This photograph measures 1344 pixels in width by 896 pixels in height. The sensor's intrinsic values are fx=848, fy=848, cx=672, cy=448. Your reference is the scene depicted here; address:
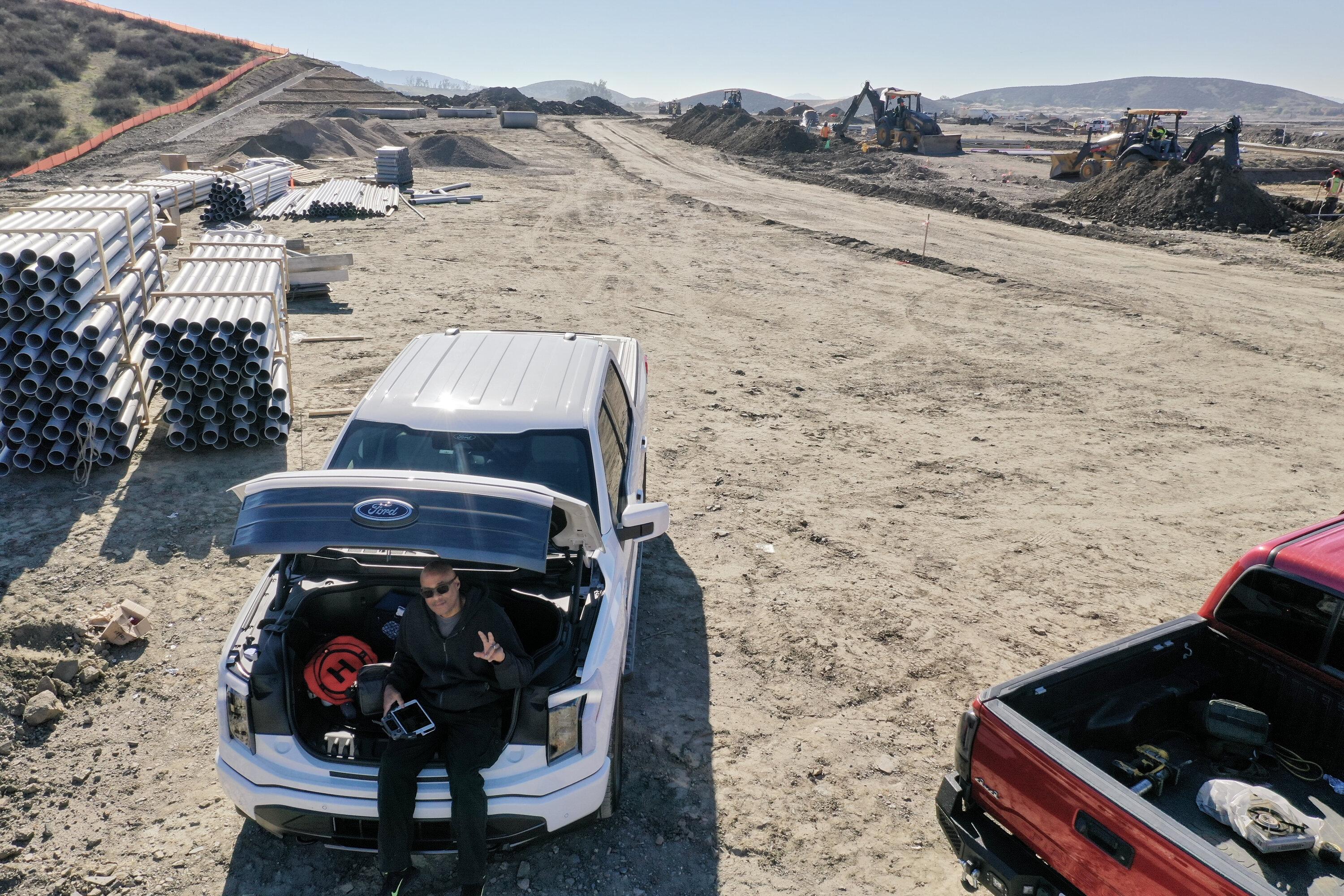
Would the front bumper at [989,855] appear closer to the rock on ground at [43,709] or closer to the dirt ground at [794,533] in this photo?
the dirt ground at [794,533]

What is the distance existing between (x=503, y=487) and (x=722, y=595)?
3233 millimetres

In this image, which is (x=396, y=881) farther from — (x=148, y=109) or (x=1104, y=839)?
(x=148, y=109)

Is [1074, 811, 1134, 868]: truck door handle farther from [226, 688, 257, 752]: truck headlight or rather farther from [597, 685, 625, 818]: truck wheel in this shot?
[226, 688, 257, 752]: truck headlight

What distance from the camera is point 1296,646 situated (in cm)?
431

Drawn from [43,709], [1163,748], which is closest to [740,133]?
[43,709]

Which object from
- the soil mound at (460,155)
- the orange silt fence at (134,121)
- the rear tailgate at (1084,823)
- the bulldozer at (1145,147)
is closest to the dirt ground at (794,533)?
the rear tailgate at (1084,823)

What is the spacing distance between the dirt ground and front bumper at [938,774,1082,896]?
1.85 ft

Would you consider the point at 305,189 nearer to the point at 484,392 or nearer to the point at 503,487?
the point at 484,392

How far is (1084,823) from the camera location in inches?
134

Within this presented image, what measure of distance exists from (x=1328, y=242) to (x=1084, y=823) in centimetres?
2275

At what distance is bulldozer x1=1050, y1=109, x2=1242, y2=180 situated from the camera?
2547 cm

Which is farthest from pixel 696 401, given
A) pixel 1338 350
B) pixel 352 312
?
pixel 1338 350

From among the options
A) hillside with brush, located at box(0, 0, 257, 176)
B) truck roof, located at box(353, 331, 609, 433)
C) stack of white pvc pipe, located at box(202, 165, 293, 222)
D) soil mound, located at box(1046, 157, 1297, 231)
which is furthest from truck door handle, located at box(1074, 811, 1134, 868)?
hillside with brush, located at box(0, 0, 257, 176)

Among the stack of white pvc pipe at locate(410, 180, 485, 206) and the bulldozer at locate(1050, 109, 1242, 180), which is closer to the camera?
the bulldozer at locate(1050, 109, 1242, 180)
